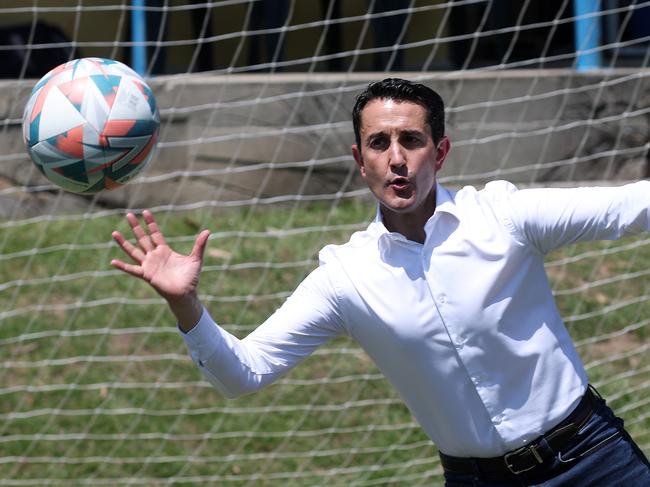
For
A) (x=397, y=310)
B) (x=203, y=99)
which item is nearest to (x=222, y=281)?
(x=203, y=99)

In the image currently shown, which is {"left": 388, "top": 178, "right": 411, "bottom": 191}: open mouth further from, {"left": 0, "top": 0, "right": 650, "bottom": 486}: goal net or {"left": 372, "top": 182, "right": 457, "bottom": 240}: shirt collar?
{"left": 0, "top": 0, "right": 650, "bottom": 486}: goal net

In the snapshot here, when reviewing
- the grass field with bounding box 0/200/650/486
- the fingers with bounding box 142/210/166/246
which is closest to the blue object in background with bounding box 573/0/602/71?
the grass field with bounding box 0/200/650/486

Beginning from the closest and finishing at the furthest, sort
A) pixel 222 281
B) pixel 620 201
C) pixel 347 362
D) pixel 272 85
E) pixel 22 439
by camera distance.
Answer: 1. pixel 620 201
2. pixel 22 439
3. pixel 347 362
4. pixel 222 281
5. pixel 272 85

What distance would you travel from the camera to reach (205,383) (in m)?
5.73

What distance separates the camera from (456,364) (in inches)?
117

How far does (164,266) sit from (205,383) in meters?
2.95

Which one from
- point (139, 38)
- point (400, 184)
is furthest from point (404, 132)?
point (139, 38)

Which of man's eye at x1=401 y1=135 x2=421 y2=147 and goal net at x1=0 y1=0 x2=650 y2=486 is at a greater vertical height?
goal net at x1=0 y1=0 x2=650 y2=486

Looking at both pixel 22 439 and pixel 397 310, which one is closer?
pixel 397 310

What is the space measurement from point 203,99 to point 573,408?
4468 mm

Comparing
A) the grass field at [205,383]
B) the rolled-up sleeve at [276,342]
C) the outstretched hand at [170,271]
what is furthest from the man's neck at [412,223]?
the grass field at [205,383]

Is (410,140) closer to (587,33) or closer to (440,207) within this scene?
(440,207)

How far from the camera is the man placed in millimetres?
2936

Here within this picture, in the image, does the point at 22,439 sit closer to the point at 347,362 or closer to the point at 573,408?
the point at 347,362
